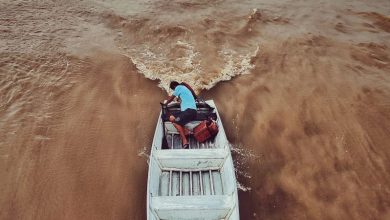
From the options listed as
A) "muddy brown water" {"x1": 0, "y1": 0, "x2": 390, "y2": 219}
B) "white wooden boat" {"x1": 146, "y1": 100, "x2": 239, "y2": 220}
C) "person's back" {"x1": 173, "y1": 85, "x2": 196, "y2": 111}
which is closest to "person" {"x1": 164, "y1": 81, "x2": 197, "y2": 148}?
"person's back" {"x1": 173, "y1": 85, "x2": 196, "y2": 111}

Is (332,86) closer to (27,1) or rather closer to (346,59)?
(346,59)

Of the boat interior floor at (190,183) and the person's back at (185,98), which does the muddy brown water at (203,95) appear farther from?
the person's back at (185,98)

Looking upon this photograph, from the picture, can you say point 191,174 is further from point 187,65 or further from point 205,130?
point 187,65

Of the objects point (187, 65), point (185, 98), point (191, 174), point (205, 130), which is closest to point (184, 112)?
point (185, 98)

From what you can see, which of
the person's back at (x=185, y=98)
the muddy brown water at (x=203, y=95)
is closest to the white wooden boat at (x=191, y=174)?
the muddy brown water at (x=203, y=95)

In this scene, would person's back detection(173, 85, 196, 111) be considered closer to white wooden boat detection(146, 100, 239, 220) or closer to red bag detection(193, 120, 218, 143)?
red bag detection(193, 120, 218, 143)
